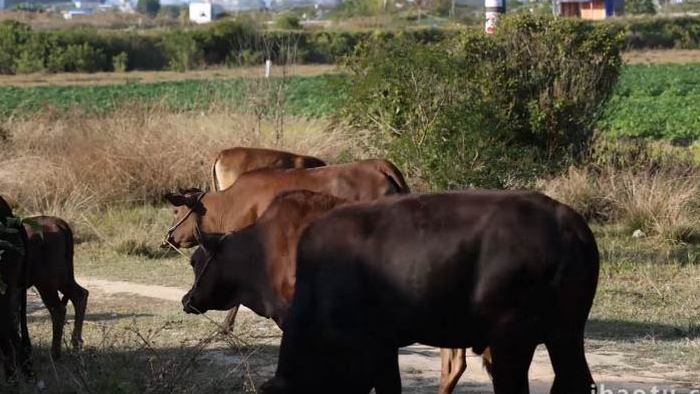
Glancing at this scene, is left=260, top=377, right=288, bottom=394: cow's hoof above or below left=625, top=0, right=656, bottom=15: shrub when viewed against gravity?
below

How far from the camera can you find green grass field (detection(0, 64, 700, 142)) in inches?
919

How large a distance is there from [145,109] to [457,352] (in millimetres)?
14116

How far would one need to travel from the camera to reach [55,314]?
35.7ft

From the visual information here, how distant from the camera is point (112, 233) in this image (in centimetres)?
1778

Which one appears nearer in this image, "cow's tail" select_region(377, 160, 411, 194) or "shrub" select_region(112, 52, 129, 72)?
"cow's tail" select_region(377, 160, 411, 194)

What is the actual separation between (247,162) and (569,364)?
7.91 metres

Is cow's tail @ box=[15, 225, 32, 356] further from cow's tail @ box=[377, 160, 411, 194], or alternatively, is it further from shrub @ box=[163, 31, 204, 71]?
shrub @ box=[163, 31, 204, 71]

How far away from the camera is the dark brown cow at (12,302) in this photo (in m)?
9.23

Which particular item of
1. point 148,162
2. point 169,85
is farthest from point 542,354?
point 169,85

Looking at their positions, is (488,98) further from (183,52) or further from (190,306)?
(183,52)

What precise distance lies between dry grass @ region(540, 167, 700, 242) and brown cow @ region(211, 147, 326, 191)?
498 centimetres

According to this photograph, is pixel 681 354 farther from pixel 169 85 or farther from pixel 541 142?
pixel 169 85

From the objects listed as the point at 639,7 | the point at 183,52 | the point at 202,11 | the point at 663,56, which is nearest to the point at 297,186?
the point at 183,52

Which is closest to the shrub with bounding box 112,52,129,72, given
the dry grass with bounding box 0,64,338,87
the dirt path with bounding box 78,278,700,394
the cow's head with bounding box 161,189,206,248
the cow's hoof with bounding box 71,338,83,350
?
the dry grass with bounding box 0,64,338,87
